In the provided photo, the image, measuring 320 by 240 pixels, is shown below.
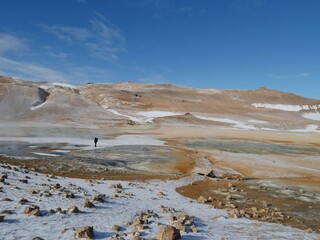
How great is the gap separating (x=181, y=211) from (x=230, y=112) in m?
172

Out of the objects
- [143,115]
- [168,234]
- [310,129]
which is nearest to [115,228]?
[168,234]

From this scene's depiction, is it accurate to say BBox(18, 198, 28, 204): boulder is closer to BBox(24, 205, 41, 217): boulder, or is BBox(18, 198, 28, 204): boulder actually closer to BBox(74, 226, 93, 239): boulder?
BBox(24, 205, 41, 217): boulder

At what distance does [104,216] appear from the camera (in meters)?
15.6

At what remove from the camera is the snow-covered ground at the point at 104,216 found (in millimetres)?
13119

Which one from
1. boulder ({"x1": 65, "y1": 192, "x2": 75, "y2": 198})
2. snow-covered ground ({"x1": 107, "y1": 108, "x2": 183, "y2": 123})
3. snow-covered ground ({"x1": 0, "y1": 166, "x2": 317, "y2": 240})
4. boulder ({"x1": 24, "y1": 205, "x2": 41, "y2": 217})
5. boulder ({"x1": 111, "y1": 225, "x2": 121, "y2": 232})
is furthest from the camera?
snow-covered ground ({"x1": 107, "y1": 108, "x2": 183, "y2": 123})

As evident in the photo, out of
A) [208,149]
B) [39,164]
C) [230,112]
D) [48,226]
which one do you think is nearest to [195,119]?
[230,112]

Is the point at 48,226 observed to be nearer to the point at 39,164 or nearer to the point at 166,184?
the point at 166,184

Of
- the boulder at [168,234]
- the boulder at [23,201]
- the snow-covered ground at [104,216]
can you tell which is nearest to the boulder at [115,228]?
the snow-covered ground at [104,216]

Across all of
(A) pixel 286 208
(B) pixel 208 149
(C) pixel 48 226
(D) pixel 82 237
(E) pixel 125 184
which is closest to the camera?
(D) pixel 82 237

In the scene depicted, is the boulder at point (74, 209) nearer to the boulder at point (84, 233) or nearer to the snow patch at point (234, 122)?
the boulder at point (84, 233)

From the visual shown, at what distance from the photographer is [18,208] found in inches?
587

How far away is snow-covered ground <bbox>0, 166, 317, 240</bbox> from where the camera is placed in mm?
13119

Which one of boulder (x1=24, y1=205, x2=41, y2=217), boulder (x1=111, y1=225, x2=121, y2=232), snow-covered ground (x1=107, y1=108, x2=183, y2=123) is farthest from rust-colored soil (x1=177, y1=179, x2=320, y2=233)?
snow-covered ground (x1=107, y1=108, x2=183, y2=123)

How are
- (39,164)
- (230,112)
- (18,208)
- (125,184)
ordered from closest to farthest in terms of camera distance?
1. (18,208)
2. (125,184)
3. (39,164)
4. (230,112)
